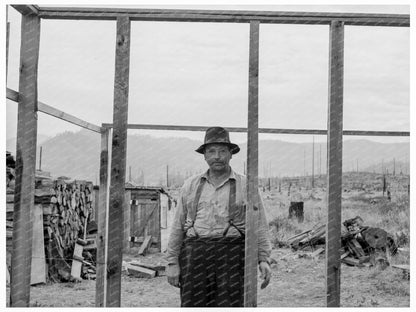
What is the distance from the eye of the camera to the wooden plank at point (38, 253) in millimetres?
6883

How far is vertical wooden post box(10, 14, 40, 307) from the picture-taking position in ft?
9.73

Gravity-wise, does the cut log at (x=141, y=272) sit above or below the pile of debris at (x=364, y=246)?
below

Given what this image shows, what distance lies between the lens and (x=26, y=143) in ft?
9.96

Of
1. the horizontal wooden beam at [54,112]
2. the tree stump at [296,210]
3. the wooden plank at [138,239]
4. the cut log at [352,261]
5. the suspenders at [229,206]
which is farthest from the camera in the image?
the tree stump at [296,210]

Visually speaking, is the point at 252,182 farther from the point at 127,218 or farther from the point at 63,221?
the point at 127,218

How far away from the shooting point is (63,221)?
7820 millimetres

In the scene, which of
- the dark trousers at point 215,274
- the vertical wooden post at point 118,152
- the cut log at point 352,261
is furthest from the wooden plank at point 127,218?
the vertical wooden post at point 118,152

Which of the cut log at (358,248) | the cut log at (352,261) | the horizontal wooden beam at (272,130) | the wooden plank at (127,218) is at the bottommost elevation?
the cut log at (352,261)

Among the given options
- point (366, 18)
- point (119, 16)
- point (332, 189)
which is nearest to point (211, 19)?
point (119, 16)

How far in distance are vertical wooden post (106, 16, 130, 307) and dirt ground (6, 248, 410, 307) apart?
3.54 meters

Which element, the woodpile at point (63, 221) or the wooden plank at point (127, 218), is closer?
the woodpile at point (63, 221)

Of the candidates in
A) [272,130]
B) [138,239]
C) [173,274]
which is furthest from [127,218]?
[173,274]

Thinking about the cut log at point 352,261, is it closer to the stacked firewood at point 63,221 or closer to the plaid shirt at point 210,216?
the stacked firewood at point 63,221
